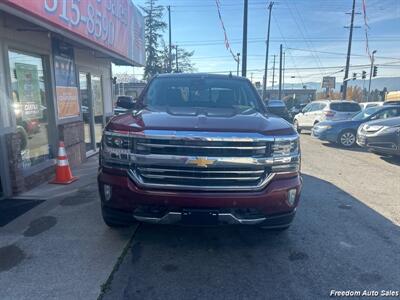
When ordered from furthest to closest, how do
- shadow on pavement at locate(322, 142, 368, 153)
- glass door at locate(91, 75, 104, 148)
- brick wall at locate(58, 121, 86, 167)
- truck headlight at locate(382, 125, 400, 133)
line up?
shadow on pavement at locate(322, 142, 368, 153) → glass door at locate(91, 75, 104, 148) → truck headlight at locate(382, 125, 400, 133) → brick wall at locate(58, 121, 86, 167)

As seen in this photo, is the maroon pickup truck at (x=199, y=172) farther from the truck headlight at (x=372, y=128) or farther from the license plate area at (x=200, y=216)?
the truck headlight at (x=372, y=128)

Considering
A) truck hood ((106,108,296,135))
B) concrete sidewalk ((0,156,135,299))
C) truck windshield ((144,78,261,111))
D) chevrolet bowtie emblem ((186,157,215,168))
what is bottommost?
concrete sidewalk ((0,156,135,299))

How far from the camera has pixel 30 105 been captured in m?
6.00

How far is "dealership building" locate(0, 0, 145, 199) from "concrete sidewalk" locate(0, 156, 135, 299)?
1273 millimetres

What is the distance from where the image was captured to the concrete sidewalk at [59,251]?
9.24 feet

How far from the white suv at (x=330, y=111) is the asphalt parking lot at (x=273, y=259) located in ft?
29.7

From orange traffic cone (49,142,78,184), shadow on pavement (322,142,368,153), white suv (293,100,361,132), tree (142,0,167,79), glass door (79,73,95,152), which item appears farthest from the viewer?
tree (142,0,167,79)

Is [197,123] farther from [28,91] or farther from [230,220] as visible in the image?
[28,91]

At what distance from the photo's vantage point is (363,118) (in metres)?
11.5

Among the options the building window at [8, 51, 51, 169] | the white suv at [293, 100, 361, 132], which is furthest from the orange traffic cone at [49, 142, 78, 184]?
the white suv at [293, 100, 361, 132]

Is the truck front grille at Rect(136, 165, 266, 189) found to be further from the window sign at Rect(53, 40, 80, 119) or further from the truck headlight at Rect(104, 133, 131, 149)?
the window sign at Rect(53, 40, 80, 119)

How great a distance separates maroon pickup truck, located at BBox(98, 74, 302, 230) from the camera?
2963 mm

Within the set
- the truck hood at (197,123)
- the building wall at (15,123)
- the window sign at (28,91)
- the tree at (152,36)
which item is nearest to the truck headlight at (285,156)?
the truck hood at (197,123)

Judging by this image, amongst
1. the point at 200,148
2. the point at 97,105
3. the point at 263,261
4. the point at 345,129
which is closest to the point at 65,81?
the point at 97,105
